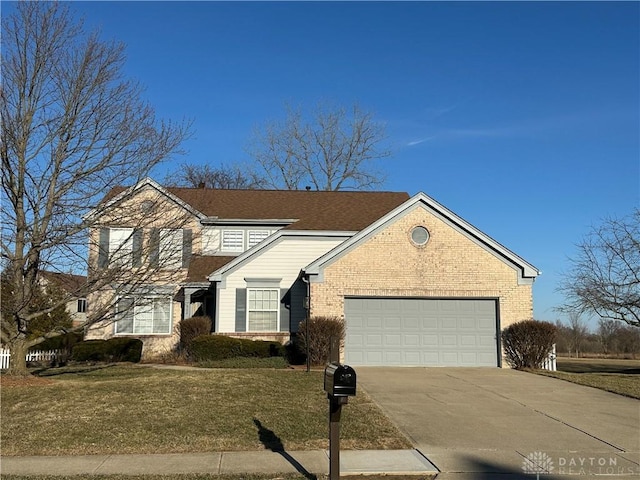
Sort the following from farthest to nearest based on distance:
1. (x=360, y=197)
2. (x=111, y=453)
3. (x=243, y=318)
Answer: (x=360, y=197)
(x=243, y=318)
(x=111, y=453)

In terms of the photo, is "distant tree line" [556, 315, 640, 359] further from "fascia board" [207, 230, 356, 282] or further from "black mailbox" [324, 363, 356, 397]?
"black mailbox" [324, 363, 356, 397]

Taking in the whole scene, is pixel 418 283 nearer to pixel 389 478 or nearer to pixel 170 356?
pixel 170 356

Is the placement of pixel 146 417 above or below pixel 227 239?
below

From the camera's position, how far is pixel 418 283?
19.2 m

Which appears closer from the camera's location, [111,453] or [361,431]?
[111,453]

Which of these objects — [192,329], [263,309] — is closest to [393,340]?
[263,309]

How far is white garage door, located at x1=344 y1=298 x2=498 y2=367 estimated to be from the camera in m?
18.8

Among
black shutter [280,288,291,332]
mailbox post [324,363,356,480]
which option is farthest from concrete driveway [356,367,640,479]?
black shutter [280,288,291,332]

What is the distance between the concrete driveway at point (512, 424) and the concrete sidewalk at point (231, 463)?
0.56 m

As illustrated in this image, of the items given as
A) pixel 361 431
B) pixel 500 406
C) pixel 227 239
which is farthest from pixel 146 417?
pixel 227 239

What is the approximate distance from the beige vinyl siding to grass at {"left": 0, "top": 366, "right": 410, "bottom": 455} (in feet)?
24.4

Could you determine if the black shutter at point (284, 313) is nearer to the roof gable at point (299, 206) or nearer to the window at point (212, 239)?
the roof gable at point (299, 206)

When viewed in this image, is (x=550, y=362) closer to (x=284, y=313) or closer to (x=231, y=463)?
(x=284, y=313)

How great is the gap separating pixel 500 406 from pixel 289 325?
11.1 m
